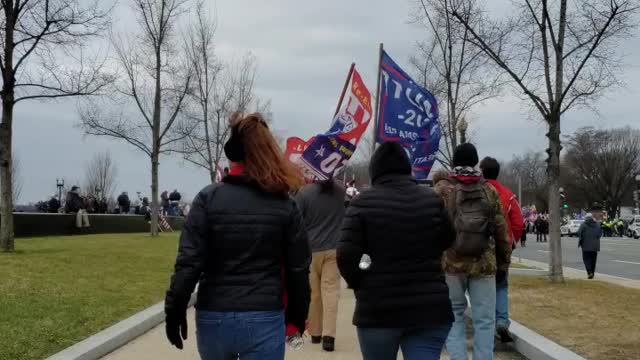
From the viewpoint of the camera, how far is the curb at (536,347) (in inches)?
253

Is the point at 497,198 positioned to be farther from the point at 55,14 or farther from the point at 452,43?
the point at 452,43

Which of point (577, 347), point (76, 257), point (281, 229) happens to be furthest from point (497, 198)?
point (76, 257)

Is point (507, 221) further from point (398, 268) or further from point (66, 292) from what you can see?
point (66, 292)

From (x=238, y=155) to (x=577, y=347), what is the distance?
4.77 meters

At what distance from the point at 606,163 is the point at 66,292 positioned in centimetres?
8868

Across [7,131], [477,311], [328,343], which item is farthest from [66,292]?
[7,131]

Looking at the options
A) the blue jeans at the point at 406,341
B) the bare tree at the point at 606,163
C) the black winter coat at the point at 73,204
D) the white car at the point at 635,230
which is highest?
the bare tree at the point at 606,163

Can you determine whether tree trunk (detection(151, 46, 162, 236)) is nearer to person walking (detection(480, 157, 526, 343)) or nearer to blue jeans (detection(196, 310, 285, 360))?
person walking (detection(480, 157, 526, 343))

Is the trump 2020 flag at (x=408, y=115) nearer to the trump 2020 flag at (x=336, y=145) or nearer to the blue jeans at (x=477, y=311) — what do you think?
the trump 2020 flag at (x=336, y=145)

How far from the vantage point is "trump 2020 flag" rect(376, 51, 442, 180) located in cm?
966

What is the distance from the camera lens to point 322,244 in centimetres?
776

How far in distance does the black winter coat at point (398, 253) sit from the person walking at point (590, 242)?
13718mm

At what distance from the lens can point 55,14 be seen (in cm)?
1458

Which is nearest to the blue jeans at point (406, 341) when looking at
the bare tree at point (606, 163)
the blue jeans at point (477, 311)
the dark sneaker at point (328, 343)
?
the blue jeans at point (477, 311)
